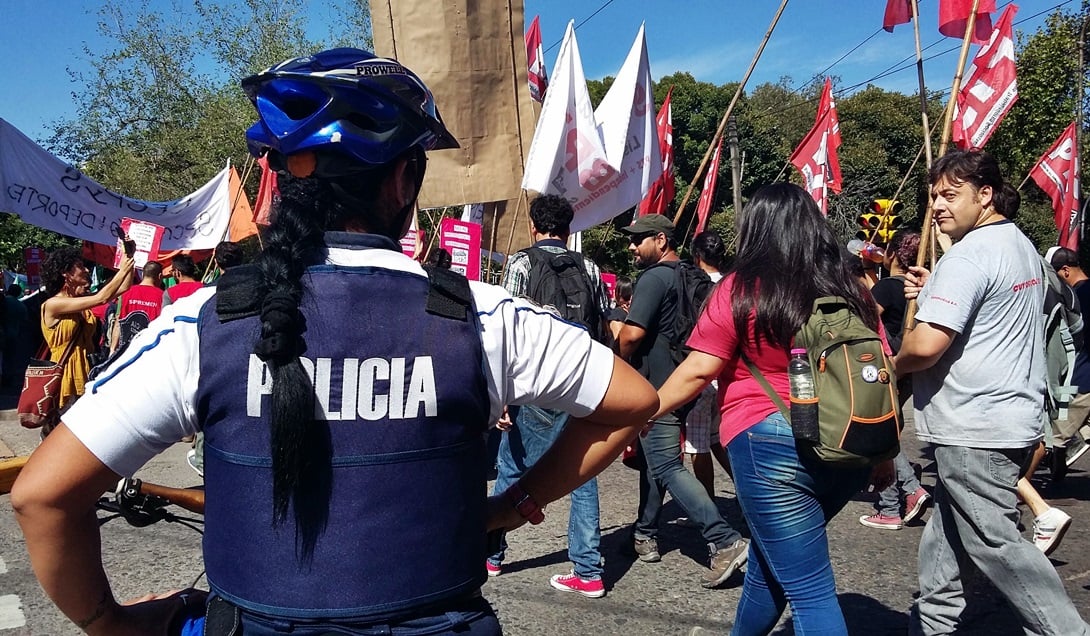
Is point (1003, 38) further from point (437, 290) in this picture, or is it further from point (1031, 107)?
point (1031, 107)

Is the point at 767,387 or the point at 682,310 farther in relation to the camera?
the point at 682,310

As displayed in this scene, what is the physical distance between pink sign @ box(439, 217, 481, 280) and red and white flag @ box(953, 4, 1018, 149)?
4.65 meters

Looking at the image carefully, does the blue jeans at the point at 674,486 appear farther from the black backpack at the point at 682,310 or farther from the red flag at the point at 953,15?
the red flag at the point at 953,15

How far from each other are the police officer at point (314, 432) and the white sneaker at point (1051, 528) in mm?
3438

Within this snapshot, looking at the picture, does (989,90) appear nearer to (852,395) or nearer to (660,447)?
(660,447)

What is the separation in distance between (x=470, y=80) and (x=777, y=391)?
3.94m

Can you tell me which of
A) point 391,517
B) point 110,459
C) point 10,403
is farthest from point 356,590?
point 10,403

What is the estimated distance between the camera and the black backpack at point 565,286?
4500mm

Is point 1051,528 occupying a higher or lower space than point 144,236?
lower

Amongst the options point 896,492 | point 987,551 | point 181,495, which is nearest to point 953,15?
point 896,492

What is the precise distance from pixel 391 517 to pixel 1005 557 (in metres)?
2.52

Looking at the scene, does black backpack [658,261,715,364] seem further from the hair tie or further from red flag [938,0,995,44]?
red flag [938,0,995,44]

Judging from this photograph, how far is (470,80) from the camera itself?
6117 mm

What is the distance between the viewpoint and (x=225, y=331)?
1362mm
